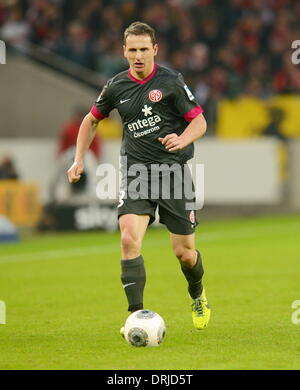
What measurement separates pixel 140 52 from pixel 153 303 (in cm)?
302

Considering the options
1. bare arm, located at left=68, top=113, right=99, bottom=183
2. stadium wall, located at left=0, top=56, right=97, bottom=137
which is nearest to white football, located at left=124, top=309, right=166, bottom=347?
bare arm, located at left=68, top=113, right=99, bottom=183

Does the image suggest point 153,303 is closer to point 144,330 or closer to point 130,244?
point 130,244

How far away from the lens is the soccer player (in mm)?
7844

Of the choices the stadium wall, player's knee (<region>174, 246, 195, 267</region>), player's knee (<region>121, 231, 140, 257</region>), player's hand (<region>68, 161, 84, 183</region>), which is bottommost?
player's knee (<region>174, 246, 195, 267</region>)

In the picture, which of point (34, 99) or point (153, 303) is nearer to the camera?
point (153, 303)

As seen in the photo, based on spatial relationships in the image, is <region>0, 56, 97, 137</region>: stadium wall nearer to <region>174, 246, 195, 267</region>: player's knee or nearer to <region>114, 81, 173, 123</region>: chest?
<region>174, 246, 195, 267</region>: player's knee

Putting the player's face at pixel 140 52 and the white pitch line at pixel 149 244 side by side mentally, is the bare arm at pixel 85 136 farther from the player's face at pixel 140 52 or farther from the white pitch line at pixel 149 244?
the white pitch line at pixel 149 244

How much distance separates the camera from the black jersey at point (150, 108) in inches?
316

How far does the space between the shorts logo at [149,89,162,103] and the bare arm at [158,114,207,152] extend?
307mm

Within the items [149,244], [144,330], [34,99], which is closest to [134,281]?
[144,330]

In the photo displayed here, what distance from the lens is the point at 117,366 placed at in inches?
263

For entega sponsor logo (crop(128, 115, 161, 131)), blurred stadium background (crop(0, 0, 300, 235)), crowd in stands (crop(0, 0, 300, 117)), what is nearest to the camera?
entega sponsor logo (crop(128, 115, 161, 131))

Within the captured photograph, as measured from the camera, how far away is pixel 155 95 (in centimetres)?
802
